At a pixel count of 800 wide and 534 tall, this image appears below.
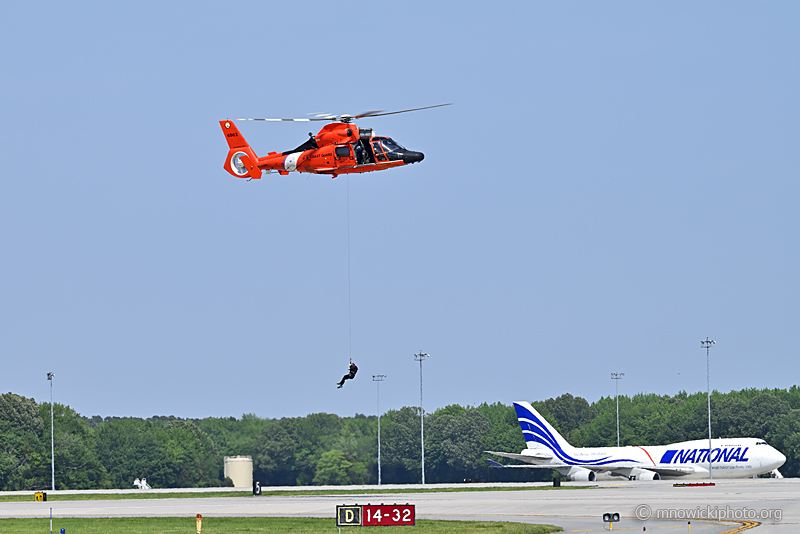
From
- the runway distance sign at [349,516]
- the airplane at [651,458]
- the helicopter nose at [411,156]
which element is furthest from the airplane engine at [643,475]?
the runway distance sign at [349,516]

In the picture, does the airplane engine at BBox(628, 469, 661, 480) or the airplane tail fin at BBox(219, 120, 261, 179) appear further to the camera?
→ the airplane engine at BBox(628, 469, 661, 480)

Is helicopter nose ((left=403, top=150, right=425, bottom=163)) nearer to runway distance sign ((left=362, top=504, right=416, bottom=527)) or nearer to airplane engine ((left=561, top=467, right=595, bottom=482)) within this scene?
runway distance sign ((left=362, top=504, right=416, bottom=527))

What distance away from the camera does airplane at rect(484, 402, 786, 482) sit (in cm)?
9375

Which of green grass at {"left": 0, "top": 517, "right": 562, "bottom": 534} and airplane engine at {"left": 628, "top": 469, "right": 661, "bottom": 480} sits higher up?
green grass at {"left": 0, "top": 517, "right": 562, "bottom": 534}

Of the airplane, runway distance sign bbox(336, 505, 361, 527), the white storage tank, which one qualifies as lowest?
the white storage tank

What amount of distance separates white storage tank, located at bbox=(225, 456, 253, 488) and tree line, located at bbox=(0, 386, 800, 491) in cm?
167

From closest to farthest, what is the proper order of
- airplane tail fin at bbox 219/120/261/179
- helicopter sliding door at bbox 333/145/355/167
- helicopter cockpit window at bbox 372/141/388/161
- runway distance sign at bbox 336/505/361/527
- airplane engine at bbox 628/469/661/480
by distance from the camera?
runway distance sign at bbox 336/505/361/527 → helicopter sliding door at bbox 333/145/355/167 → helicopter cockpit window at bbox 372/141/388/161 → airplane tail fin at bbox 219/120/261/179 → airplane engine at bbox 628/469/661/480

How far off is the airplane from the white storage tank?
161 ft

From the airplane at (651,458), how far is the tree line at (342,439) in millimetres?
40299

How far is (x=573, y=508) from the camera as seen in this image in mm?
57125

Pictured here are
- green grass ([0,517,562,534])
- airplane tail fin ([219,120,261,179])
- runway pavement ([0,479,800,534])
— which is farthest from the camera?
airplane tail fin ([219,120,261,179])

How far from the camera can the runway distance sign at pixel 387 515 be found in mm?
31766

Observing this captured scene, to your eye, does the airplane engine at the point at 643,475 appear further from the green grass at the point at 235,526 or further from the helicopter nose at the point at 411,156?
the helicopter nose at the point at 411,156

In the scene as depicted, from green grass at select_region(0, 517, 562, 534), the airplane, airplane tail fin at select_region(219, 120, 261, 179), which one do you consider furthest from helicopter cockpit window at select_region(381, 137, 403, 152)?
the airplane
